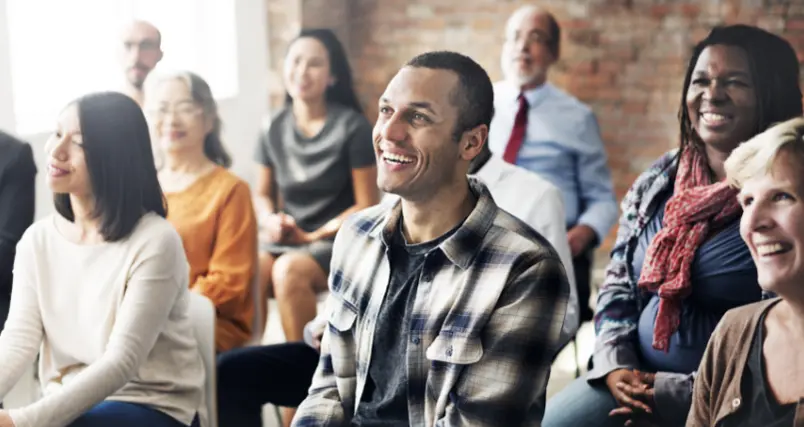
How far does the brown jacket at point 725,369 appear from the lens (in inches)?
60.2

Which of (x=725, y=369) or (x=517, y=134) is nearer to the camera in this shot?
(x=725, y=369)

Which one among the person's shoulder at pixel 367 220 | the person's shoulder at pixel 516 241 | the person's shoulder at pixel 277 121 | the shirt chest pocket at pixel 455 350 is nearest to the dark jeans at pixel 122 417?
the person's shoulder at pixel 367 220

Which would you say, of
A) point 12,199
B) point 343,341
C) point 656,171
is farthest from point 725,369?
point 12,199

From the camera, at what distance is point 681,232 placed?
1.82 meters

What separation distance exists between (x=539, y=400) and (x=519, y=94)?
164 cm

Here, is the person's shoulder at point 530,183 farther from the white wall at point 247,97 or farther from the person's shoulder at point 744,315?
the white wall at point 247,97

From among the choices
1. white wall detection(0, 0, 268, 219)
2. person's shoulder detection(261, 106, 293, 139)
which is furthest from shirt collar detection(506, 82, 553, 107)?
white wall detection(0, 0, 268, 219)

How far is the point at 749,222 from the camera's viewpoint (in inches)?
58.9

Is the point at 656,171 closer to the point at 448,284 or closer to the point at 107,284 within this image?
the point at 448,284

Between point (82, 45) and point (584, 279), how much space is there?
1393 millimetres

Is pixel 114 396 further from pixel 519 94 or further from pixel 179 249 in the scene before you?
pixel 519 94

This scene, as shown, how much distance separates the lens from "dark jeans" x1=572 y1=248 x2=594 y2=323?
2748mm

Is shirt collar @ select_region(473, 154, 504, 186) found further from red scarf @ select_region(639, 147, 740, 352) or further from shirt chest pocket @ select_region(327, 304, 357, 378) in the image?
shirt chest pocket @ select_region(327, 304, 357, 378)

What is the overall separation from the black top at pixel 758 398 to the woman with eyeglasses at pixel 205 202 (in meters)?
1.27
